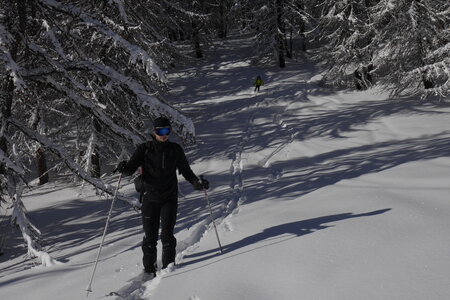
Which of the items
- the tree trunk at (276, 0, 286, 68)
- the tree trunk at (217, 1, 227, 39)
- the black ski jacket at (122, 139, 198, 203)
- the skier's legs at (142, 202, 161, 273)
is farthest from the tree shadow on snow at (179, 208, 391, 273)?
the tree trunk at (217, 1, 227, 39)

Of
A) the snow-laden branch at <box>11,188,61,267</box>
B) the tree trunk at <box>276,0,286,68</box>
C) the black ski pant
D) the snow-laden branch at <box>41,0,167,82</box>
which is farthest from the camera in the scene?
the tree trunk at <box>276,0,286,68</box>

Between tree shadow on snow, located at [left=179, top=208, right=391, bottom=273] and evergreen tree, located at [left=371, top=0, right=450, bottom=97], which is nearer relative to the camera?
tree shadow on snow, located at [left=179, top=208, right=391, bottom=273]

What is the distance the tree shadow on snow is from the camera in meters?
5.47

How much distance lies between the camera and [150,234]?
16.9 feet

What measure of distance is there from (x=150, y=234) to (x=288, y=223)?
2373 mm

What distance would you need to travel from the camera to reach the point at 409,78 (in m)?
19.0

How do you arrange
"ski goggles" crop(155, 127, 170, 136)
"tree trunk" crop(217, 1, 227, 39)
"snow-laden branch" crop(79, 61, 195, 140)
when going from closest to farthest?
"ski goggles" crop(155, 127, 170, 136) → "snow-laden branch" crop(79, 61, 195, 140) → "tree trunk" crop(217, 1, 227, 39)

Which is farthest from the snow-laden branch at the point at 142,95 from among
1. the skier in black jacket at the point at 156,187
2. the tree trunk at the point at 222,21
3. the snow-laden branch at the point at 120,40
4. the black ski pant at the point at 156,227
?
the tree trunk at the point at 222,21

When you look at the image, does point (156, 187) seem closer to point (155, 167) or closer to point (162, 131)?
point (155, 167)

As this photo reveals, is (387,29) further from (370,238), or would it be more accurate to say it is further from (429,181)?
(370,238)

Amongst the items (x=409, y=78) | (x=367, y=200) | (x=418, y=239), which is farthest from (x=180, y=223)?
(x=409, y=78)

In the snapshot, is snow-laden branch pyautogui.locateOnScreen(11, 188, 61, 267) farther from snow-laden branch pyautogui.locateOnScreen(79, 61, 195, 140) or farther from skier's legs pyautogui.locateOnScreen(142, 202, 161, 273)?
snow-laden branch pyautogui.locateOnScreen(79, 61, 195, 140)

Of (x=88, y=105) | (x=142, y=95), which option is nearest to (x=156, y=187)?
(x=142, y=95)

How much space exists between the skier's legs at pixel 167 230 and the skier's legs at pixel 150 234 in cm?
9
